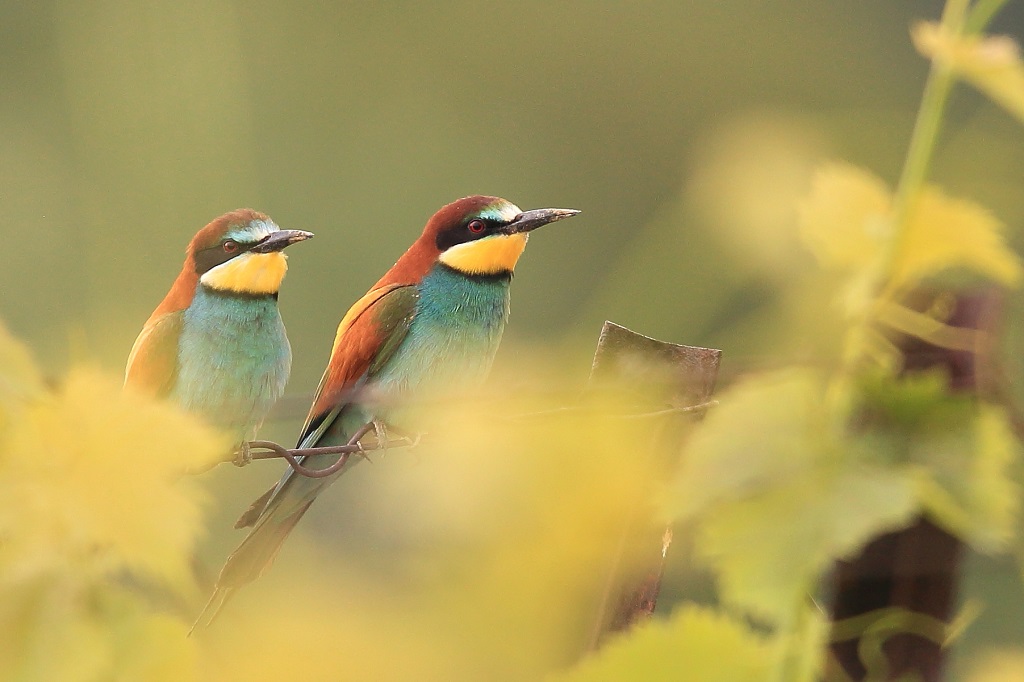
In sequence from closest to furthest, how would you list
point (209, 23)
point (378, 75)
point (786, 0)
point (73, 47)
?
point (209, 23) → point (73, 47) → point (378, 75) → point (786, 0)

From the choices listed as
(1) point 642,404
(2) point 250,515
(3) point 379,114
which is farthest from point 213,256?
(3) point 379,114

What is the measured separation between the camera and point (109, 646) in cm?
19

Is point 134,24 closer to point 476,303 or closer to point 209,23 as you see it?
point 209,23

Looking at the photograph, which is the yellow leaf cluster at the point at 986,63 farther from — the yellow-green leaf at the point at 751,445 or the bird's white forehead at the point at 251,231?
the bird's white forehead at the point at 251,231

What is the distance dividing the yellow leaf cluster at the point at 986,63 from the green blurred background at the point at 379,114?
1.43 meters

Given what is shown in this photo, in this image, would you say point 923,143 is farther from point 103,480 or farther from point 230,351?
point 230,351

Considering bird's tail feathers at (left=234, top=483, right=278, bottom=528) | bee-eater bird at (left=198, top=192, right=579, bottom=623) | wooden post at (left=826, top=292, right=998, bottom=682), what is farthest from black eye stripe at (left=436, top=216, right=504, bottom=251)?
wooden post at (left=826, top=292, right=998, bottom=682)

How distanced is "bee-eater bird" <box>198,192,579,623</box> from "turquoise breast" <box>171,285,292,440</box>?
0.04m

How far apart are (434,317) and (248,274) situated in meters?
0.15

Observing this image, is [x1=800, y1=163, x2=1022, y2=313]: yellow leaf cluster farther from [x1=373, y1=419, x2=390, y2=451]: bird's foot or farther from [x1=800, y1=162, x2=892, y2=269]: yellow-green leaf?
[x1=373, y1=419, x2=390, y2=451]: bird's foot

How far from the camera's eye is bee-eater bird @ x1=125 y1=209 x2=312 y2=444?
0.71m

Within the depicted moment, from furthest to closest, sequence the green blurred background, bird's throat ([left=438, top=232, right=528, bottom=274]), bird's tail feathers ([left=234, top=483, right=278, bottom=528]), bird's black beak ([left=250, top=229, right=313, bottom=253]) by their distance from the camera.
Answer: the green blurred background → bird's throat ([left=438, top=232, right=528, bottom=274]) → bird's black beak ([left=250, top=229, right=313, bottom=253]) → bird's tail feathers ([left=234, top=483, right=278, bottom=528])

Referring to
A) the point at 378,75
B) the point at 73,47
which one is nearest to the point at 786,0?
the point at 378,75

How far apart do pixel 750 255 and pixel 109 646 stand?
154 millimetres
